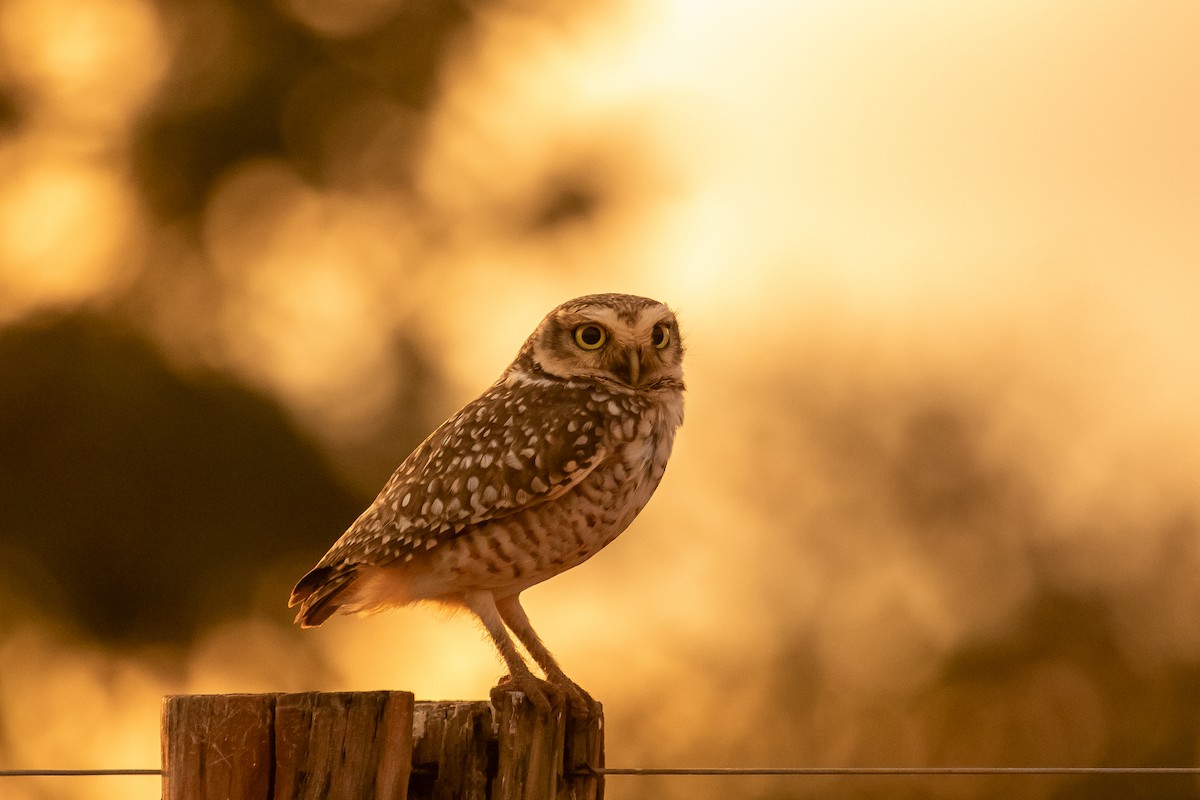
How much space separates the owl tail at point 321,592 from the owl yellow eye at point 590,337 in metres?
0.99

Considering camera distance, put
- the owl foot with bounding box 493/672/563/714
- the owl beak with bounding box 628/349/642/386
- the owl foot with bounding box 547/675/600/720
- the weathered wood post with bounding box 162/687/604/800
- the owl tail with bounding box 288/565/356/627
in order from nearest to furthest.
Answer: the weathered wood post with bounding box 162/687/604/800 → the owl foot with bounding box 547/675/600/720 → the owl foot with bounding box 493/672/563/714 → the owl tail with bounding box 288/565/356/627 → the owl beak with bounding box 628/349/642/386

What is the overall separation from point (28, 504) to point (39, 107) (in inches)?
157

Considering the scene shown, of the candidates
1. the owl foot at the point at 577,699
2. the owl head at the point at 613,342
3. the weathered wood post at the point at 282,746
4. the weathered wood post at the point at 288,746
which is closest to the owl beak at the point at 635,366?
the owl head at the point at 613,342

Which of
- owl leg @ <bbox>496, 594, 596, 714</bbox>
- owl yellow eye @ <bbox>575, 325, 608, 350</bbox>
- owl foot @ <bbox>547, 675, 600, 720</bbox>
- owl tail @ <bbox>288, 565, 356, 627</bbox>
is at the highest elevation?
owl yellow eye @ <bbox>575, 325, 608, 350</bbox>

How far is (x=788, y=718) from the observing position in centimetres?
1550

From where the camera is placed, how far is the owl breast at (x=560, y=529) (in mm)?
5125

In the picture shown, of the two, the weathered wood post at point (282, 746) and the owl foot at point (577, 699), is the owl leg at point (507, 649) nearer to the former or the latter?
the owl foot at point (577, 699)

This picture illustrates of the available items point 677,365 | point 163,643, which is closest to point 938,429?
point 163,643

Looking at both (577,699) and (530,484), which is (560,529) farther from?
(577,699)

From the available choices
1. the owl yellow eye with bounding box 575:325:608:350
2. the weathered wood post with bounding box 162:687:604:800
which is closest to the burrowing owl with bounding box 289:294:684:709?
the owl yellow eye with bounding box 575:325:608:350

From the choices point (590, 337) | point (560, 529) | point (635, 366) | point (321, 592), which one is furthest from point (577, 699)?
point (590, 337)

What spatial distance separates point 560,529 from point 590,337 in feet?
2.34

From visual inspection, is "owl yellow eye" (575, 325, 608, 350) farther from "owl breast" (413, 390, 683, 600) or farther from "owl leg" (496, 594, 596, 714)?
"owl leg" (496, 594, 596, 714)

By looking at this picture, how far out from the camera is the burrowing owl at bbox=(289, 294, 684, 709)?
5.13m
